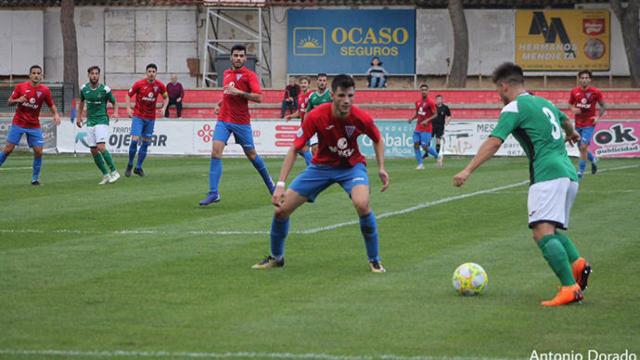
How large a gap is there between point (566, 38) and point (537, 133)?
134ft

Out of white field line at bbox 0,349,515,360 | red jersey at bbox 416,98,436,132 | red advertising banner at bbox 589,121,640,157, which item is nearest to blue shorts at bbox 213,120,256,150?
white field line at bbox 0,349,515,360

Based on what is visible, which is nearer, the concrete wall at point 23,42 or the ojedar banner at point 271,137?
the ojedar banner at point 271,137

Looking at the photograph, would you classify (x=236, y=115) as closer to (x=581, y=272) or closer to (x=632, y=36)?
(x=581, y=272)

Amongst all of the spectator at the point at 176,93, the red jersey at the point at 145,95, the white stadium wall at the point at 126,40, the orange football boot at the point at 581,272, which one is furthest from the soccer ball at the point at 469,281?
the white stadium wall at the point at 126,40

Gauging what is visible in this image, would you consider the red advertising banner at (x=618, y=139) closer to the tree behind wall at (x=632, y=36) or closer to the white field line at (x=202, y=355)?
the tree behind wall at (x=632, y=36)

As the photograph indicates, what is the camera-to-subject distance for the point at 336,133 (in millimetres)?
11266

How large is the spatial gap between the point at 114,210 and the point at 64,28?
3214 cm

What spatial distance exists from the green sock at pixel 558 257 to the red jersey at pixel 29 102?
15.8 m

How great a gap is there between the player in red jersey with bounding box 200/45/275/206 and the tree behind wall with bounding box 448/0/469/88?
1144 inches

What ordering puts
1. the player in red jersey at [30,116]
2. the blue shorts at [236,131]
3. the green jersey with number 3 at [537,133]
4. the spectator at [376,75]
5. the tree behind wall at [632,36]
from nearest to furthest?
the green jersey with number 3 at [537,133] < the blue shorts at [236,131] < the player in red jersey at [30,116] < the tree behind wall at [632,36] < the spectator at [376,75]

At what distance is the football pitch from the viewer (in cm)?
809

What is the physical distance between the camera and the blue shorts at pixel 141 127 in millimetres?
25875

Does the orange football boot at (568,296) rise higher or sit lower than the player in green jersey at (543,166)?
lower

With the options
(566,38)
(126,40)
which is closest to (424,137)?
(566,38)
